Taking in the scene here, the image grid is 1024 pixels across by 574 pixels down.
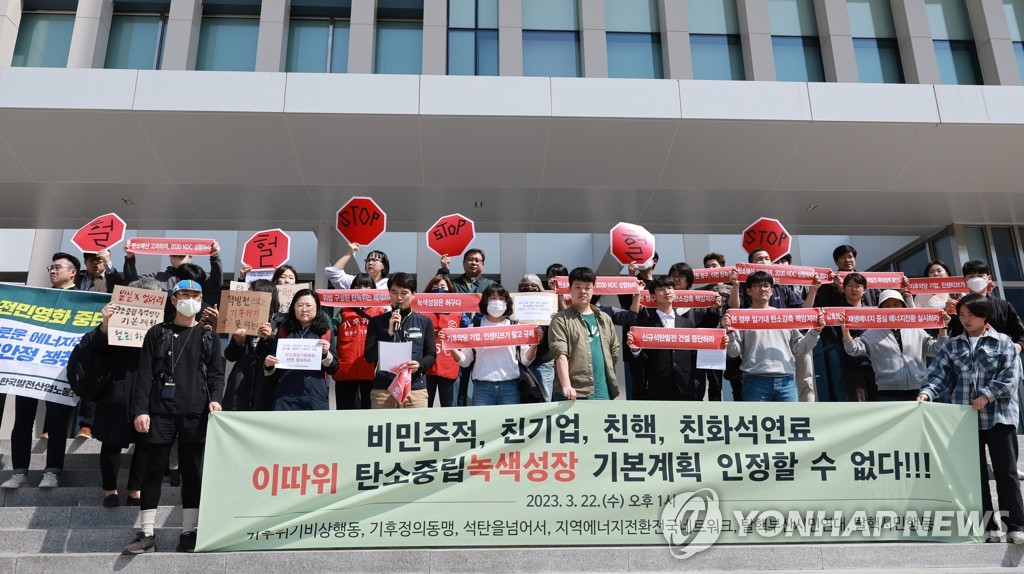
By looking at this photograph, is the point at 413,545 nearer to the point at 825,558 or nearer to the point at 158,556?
the point at 158,556

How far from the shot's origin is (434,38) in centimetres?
1105

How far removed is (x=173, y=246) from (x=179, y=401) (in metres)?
2.47

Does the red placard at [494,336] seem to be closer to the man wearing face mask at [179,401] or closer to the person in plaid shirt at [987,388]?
the man wearing face mask at [179,401]

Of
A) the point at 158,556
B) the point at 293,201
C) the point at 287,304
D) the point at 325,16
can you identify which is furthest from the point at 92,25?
the point at 158,556

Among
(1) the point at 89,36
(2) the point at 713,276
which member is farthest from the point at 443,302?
(1) the point at 89,36

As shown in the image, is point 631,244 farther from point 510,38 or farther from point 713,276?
A: point 510,38

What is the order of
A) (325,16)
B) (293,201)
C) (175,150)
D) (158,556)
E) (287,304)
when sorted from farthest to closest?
1. (325,16)
2. (293,201)
3. (175,150)
4. (287,304)
5. (158,556)

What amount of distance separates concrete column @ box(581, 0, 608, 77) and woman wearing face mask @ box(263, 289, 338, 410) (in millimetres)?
6589

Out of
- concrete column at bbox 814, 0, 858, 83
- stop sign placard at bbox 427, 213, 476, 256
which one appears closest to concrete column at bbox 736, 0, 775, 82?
concrete column at bbox 814, 0, 858, 83

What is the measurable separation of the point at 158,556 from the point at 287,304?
236 centimetres

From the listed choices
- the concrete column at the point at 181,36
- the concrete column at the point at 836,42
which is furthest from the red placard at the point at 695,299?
the concrete column at the point at 181,36

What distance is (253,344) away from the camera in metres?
5.81

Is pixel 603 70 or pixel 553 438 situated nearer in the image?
pixel 553 438

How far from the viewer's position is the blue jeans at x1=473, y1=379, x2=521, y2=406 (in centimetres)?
579
